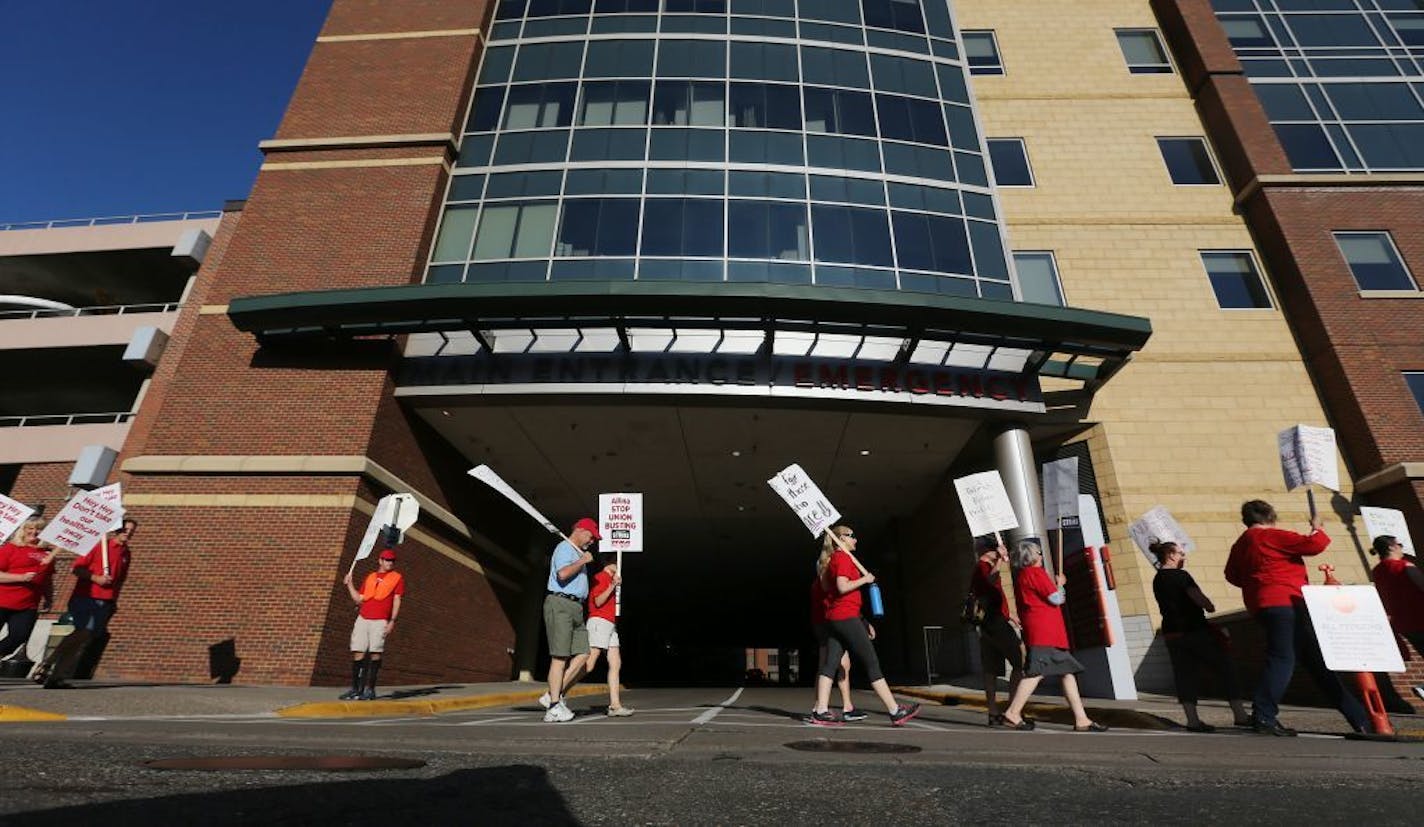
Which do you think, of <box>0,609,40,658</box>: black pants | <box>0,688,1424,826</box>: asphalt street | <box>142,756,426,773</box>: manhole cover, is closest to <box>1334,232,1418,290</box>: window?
<box>0,688,1424,826</box>: asphalt street

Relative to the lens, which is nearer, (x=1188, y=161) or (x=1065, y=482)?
(x=1065, y=482)

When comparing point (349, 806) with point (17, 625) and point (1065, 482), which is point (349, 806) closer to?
point (17, 625)

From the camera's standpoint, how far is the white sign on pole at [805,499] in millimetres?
8359

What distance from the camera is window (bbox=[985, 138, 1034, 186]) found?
19.9 metres

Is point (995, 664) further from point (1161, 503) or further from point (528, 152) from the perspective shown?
point (528, 152)

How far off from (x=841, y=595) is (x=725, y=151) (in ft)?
43.2

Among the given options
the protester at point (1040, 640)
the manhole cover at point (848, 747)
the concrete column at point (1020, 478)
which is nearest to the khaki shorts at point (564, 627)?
the manhole cover at point (848, 747)

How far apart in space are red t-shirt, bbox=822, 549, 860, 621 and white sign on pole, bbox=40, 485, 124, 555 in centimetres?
858

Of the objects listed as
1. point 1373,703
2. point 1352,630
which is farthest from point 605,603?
point 1373,703

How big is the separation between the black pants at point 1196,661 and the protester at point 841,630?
2412mm

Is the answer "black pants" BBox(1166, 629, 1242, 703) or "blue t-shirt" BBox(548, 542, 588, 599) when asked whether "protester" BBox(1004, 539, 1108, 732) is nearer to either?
"black pants" BBox(1166, 629, 1242, 703)

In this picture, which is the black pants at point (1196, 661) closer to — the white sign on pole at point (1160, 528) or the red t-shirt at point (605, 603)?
the white sign on pole at point (1160, 528)

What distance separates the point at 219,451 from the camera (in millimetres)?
12969

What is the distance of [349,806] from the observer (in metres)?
2.32
